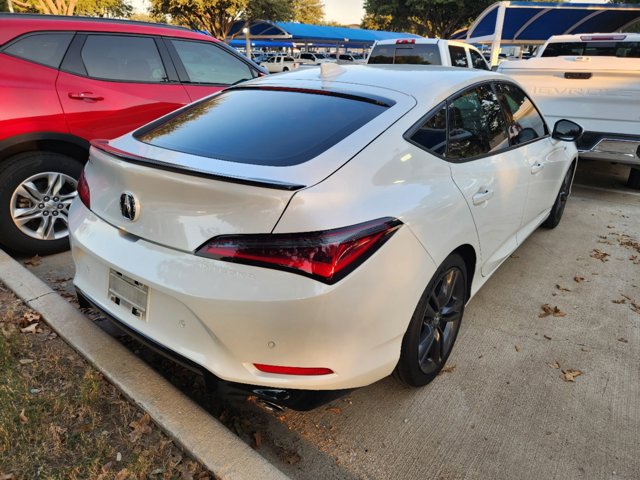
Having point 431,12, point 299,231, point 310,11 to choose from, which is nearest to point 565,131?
point 299,231

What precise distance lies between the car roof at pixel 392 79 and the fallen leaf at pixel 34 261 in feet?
7.74

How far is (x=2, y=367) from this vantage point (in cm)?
239

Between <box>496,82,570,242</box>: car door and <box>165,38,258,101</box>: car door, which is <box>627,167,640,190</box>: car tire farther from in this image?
<box>165,38,258,101</box>: car door

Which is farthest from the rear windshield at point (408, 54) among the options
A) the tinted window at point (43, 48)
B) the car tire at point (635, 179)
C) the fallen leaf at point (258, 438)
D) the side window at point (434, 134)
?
the fallen leaf at point (258, 438)

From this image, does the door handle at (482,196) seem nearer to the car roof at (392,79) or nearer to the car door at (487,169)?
the car door at (487,169)

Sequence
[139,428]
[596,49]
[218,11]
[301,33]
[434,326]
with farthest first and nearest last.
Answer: [301,33] < [218,11] < [596,49] < [434,326] < [139,428]

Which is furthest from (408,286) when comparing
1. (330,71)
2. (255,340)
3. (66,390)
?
(66,390)

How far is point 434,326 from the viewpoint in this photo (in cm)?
247

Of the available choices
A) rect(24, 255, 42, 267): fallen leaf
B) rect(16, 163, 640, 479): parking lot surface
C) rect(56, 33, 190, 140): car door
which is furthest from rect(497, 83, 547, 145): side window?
rect(24, 255, 42, 267): fallen leaf

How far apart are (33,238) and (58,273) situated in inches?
17.2

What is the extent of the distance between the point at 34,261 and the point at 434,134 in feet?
10.9

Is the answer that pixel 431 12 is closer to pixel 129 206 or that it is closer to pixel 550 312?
pixel 550 312

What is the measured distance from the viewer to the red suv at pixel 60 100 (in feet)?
11.8

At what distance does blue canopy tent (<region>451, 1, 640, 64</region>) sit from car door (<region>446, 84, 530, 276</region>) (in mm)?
16013
